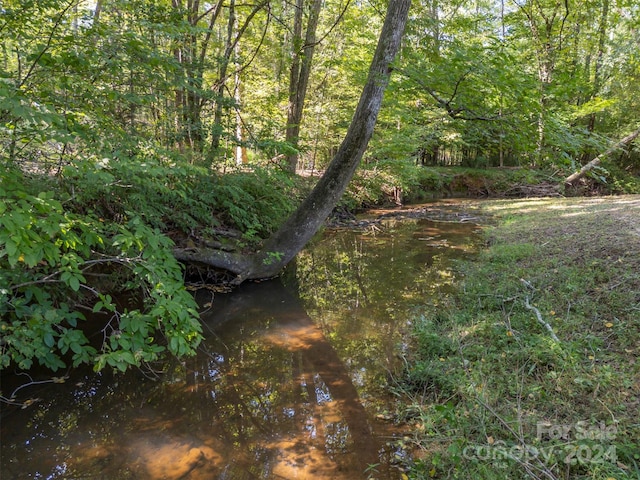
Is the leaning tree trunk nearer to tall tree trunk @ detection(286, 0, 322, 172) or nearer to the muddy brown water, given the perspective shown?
the muddy brown water

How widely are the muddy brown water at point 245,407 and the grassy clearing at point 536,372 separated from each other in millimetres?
429

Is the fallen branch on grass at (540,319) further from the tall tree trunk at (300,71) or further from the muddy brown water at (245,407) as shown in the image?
the tall tree trunk at (300,71)

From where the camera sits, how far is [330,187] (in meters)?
6.09

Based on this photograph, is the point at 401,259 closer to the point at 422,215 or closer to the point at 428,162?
the point at 422,215

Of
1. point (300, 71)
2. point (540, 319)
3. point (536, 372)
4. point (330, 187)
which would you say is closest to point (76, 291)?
point (536, 372)

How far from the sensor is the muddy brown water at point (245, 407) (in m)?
2.64

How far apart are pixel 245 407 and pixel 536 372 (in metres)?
2.55

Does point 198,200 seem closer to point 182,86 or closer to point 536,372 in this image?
point 182,86

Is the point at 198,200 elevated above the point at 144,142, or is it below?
below

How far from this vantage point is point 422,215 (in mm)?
13469

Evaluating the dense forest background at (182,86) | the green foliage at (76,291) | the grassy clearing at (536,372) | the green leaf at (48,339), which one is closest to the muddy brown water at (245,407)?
the grassy clearing at (536,372)

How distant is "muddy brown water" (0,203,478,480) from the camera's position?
2.64m

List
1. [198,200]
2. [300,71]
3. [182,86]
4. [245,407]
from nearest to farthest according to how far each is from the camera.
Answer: [245,407] → [182,86] → [198,200] → [300,71]

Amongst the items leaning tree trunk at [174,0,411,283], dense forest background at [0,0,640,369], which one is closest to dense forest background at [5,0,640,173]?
dense forest background at [0,0,640,369]
